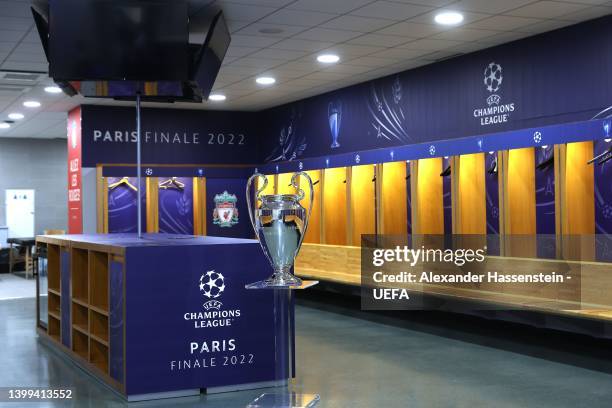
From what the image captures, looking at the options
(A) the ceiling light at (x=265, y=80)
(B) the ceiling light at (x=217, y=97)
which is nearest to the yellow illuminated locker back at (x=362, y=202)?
(A) the ceiling light at (x=265, y=80)

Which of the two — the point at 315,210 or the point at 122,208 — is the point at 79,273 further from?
the point at 122,208

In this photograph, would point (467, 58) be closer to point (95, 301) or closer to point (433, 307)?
point (433, 307)

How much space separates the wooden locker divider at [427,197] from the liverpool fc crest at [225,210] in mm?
4710

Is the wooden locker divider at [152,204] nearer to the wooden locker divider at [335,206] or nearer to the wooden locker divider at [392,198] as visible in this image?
the wooden locker divider at [335,206]

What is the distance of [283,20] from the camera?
7246 millimetres

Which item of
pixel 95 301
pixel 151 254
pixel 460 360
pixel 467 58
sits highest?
pixel 467 58

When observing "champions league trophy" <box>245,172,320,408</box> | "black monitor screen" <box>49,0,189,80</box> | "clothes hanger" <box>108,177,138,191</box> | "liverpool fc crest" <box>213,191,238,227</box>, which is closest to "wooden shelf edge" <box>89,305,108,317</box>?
"black monitor screen" <box>49,0,189,80</box>

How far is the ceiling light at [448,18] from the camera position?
7.04 m

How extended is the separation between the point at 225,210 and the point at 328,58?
4.92 meters

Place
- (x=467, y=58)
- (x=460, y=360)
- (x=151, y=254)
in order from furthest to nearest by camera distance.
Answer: (x=467, y=58)
(x=460, y=360)
(x=151, y=254)

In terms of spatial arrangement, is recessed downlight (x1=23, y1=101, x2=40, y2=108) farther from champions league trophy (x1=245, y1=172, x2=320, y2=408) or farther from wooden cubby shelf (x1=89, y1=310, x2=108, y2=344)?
champions league trophy (x1=245, y1=172, x2=320, y2=408)

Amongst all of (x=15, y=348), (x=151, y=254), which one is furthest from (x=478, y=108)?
(x=15, y=348)

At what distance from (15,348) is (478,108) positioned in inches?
216

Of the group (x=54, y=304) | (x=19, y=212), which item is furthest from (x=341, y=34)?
(x=19, y=212)
